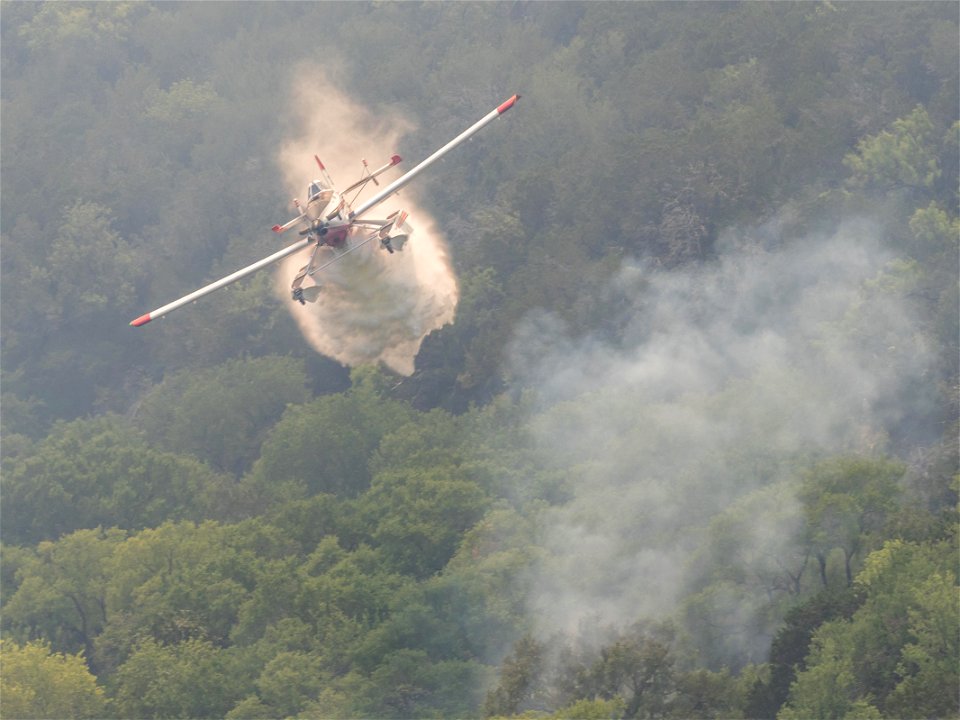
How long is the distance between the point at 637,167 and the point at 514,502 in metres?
31.2

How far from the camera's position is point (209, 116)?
162500 mm

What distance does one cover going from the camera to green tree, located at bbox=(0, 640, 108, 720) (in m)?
74.4

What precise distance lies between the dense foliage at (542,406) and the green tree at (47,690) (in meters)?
0.14

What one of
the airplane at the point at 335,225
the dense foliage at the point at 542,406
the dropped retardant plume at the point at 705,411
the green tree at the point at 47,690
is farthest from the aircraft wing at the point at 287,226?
the green tree at the point at 47,690

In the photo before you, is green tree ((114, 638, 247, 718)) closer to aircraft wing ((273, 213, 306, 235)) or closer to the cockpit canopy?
aircraft wing ((273, 213, 306, 235))

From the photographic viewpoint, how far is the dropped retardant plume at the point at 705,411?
7312 cm

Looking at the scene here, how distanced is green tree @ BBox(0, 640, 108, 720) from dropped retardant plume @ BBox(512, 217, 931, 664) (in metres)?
18.2

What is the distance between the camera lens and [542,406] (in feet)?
306

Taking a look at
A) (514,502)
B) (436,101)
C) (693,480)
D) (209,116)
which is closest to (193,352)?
(436,101)

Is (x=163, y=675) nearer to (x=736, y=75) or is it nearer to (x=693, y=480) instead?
(x=693, y=480)

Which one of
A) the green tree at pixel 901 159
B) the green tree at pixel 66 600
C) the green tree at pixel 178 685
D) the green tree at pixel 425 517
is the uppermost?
the green tree at pixel 901 159

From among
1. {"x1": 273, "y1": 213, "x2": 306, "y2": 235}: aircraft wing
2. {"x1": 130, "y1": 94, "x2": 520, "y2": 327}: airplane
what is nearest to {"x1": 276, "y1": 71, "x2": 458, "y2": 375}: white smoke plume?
{"x1": 130, "y1": 94, "x2": 520, "y2": 327}: airplane

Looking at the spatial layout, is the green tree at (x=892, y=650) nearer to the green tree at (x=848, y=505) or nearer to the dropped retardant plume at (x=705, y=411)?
the green tree at (x=848, y=505)

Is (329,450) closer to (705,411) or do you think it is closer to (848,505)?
(705,411)
